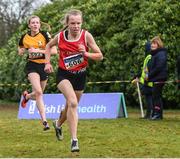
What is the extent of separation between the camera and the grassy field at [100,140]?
311 inches

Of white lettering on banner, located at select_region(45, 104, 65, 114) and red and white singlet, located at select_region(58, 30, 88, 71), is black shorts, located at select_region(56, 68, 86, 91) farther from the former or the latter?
white lettering on banner, located at select_region(45, 104, 65, 114)

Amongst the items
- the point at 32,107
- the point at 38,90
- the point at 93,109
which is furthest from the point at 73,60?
the point at 32,107

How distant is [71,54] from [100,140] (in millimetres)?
1681

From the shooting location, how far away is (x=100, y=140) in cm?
Answer: 932

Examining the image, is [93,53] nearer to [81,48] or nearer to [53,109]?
[81,48]

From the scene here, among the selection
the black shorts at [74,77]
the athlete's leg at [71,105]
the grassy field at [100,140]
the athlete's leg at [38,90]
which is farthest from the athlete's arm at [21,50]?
the athlete's leg at [71,105]

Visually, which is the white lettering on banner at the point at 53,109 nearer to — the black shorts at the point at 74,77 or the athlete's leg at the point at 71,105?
the black shorts at the point at 74,77

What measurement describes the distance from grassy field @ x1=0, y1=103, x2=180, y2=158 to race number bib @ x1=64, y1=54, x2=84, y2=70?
1196 mm

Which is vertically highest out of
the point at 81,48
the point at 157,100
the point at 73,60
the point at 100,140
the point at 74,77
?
the point at 81,48

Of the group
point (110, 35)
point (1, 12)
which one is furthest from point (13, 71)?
point (1, 12)

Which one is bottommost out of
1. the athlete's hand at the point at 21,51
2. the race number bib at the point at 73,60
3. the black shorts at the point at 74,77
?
the black shorts at the point at 74,77

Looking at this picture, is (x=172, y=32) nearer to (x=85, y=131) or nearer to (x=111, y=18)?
(x=111, y=18)

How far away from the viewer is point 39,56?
35.2ft

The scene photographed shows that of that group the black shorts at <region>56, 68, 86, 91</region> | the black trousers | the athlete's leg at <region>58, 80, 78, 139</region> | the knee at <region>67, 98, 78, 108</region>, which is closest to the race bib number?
the black shorts at <region>56, 68, 86, 91</region>
